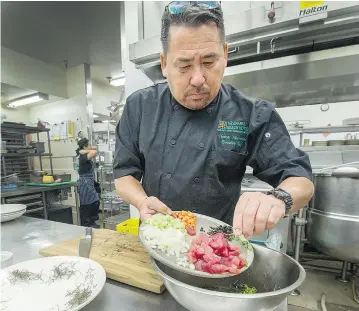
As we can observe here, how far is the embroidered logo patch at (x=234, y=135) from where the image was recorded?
1.03m

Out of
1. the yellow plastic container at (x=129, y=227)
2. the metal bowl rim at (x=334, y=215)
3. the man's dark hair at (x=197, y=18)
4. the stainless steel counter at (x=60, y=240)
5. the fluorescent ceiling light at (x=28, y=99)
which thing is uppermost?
the fluorescent ceiling light at (x=28, y=99)

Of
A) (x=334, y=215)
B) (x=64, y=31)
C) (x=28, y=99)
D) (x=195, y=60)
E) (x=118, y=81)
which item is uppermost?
(x=64, y=31)

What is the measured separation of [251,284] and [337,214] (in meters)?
1.39

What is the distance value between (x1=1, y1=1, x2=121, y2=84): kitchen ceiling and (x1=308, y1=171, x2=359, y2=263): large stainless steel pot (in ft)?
11.6

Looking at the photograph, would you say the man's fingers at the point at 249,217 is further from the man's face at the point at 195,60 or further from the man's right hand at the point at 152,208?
the man's face at the point at 195,60

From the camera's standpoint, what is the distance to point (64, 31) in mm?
3883

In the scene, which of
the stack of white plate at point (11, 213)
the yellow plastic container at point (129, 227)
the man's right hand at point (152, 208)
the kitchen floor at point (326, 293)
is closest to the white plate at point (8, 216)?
the stack of white plate at point (11, 213)

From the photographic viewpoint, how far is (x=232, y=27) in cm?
158

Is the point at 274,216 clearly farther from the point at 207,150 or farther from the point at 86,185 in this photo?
the point at 86,185

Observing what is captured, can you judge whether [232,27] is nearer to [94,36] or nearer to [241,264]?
[241,264]

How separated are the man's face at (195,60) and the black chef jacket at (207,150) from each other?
172 mm

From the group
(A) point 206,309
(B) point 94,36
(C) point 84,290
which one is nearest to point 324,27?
(A) point 206,309

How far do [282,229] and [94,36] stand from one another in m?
4.32

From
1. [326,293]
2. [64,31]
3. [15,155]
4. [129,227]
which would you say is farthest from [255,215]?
[64,31]
